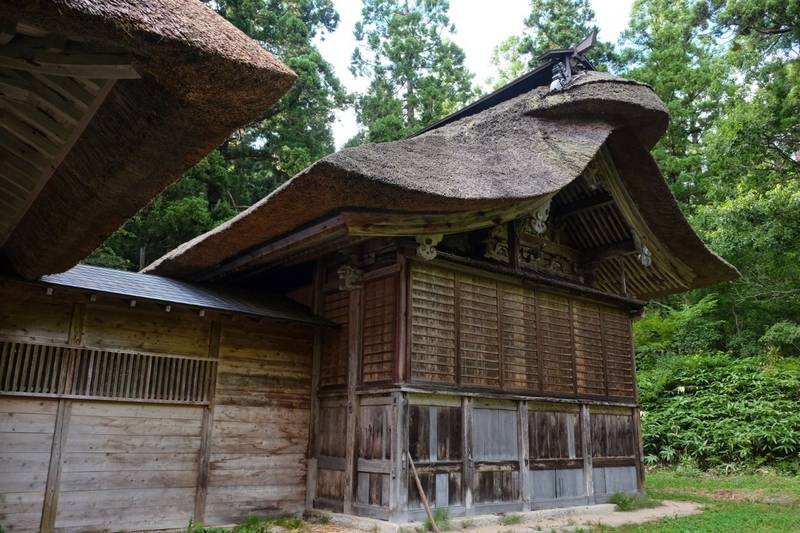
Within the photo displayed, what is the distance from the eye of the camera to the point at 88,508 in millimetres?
6652

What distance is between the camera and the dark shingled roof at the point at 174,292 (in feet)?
22.1

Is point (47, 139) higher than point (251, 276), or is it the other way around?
point (251, 276)

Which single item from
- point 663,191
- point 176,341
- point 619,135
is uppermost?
point 619,135

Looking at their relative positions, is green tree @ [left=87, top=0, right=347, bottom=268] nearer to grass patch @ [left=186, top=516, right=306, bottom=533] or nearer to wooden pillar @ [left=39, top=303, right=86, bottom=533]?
wooden pillar @ [left=39, top=303, right=86, bottom=533]

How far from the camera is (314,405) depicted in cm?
855

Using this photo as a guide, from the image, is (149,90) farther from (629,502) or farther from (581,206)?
(629,502)

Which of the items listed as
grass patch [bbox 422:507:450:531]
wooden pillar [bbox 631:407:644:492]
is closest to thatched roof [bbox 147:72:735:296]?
wooden pillar [bbox 631:407:644:492]

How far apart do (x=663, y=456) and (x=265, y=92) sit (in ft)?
49.2

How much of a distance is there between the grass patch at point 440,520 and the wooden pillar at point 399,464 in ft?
1.04

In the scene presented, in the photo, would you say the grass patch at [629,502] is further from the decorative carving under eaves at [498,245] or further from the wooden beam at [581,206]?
the wooden beam at [581,206]

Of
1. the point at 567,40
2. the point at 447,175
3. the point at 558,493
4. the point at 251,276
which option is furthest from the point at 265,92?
the point at 567,40

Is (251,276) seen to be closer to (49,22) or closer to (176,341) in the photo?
(176,341)

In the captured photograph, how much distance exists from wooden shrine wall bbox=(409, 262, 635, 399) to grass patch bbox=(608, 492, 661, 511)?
1595mm

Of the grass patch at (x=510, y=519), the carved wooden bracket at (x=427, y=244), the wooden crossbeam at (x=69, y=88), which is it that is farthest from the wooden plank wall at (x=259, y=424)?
the wooden crossbeam at (x=69, y=88)
